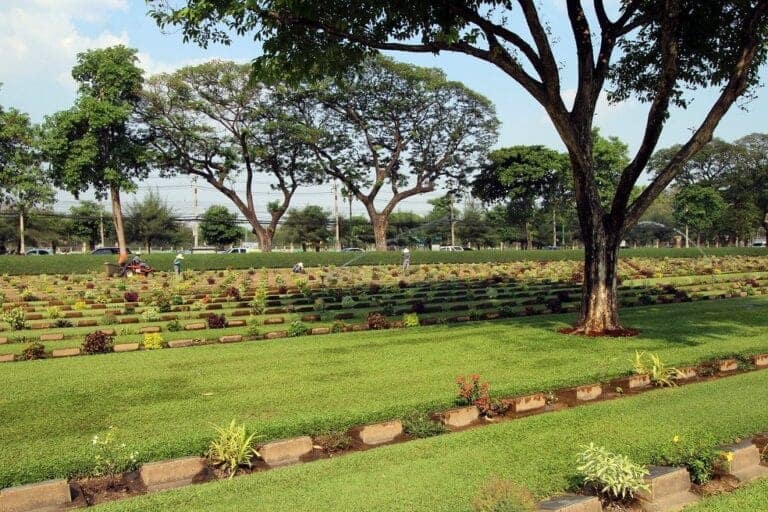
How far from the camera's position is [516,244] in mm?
86750

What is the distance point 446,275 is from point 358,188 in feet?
60.9

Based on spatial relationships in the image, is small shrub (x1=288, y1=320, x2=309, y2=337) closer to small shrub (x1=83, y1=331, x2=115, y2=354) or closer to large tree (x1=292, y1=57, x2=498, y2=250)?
small shrub (x1=83, y1=331, x2=115, y2=354)

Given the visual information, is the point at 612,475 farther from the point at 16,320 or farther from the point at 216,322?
the point at 16,320

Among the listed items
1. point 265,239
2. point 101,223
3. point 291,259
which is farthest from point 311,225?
point 291,259

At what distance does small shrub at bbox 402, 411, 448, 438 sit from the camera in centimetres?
541

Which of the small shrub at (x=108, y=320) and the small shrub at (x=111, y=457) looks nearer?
the small shrub at (x=111, y=457)

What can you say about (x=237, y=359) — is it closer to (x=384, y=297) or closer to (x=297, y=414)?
(x=297, y=414)

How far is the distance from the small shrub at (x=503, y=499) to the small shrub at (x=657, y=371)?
168 inches

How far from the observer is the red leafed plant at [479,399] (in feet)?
19.6

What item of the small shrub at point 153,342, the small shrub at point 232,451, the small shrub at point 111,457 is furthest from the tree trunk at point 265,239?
the small shrub at point 232,451

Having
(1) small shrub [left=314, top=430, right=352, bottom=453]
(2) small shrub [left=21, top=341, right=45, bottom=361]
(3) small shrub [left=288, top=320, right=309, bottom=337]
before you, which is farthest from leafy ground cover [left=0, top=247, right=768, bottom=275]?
(1) small shrub [left=314, top=430, right=352, bottom=453]

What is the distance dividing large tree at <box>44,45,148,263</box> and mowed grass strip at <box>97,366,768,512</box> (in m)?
30.4

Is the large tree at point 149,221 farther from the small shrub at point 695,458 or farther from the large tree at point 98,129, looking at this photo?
the small shrub at point 695,458

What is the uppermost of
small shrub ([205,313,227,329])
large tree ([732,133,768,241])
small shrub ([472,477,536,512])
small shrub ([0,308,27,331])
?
large tree ([732,133,768,241])
